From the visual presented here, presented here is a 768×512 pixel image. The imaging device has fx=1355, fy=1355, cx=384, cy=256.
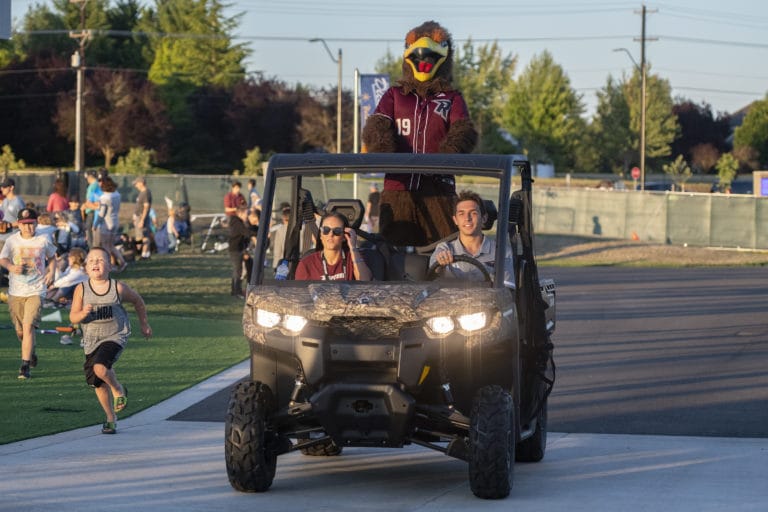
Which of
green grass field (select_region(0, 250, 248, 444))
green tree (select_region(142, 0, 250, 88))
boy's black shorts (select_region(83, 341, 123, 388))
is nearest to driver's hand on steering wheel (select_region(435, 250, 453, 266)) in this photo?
boy's black shorts (select_region(83, 341, 123, 388))

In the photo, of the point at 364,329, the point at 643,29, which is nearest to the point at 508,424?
the point at 364,329

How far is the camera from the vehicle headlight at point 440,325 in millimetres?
7574

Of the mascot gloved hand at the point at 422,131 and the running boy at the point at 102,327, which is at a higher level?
the mascot gloved hand at the point at 422,131

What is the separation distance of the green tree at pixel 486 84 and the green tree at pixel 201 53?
1457 centimetres

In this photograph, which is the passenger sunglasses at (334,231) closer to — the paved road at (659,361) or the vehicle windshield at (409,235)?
the vehicle windshield at (409,235)

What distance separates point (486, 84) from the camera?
3260 inches

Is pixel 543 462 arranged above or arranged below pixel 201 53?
below

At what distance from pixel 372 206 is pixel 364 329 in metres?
15.9

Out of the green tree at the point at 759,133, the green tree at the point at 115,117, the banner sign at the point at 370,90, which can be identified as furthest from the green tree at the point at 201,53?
the banner sign at the point at 370,90

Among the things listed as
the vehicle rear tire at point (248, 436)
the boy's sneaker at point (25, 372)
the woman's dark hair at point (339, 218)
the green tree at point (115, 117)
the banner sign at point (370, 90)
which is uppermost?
the green tree at point (115, 117)

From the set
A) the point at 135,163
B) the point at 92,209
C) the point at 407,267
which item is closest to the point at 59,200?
the point at 92,209

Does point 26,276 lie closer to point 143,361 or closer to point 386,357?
point 143,361

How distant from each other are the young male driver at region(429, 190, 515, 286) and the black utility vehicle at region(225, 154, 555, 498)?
3.5 inches

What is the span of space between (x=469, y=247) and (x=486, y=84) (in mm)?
75329
